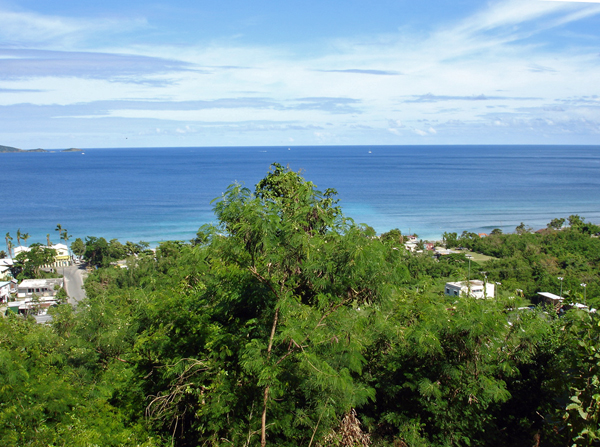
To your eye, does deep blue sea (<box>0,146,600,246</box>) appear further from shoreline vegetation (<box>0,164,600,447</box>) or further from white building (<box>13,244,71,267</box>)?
shoreline vegetation (<box>0,164,600,447</box>)

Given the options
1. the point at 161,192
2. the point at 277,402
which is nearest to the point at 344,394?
the point at 277,402

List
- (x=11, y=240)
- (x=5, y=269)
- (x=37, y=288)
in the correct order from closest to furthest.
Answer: (x=37, y=288)
(x=5, y=269)
(x=11, y=240)

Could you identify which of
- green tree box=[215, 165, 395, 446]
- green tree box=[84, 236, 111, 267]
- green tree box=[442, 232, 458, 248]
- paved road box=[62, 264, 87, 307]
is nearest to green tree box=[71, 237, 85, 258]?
paved road box=[62, 264, 87, 307]

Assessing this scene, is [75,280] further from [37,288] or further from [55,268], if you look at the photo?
[55,268]

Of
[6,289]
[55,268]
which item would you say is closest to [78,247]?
[55,268]

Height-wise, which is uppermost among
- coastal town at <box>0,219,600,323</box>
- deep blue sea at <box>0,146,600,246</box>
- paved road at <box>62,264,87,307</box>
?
deep blue sea at <box>0,146,600,246</box>

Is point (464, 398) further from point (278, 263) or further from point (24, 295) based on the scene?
point (24, 295)
